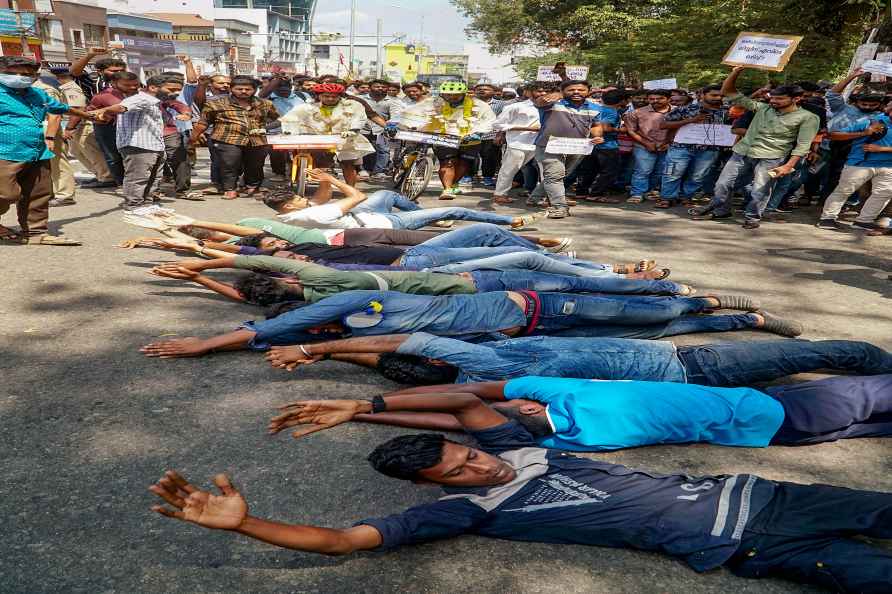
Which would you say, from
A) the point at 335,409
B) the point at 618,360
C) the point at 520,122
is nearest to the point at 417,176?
the point at 520,122

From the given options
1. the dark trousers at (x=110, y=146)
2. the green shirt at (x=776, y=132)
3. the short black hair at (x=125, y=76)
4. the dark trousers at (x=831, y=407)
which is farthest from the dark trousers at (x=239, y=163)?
the dark trousers at (x=831, y=407)

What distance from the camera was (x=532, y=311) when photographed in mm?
3957

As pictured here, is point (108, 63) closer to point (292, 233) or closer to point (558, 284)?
point (292, 233)

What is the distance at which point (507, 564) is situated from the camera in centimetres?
230

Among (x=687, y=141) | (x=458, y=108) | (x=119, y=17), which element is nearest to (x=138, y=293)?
(x=458, y=108)

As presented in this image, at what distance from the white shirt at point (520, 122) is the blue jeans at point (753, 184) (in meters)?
2.67

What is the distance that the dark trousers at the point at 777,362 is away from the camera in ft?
11.0

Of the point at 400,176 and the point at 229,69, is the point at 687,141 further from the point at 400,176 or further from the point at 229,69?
the point at 229,69

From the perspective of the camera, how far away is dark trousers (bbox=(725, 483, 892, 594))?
2.12 m

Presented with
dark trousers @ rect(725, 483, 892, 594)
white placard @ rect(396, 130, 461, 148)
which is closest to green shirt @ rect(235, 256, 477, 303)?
dark trousers @ rect(725, 483, 892, 594)

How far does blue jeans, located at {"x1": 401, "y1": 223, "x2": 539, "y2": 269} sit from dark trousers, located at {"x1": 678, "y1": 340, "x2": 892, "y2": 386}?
197 centimetres

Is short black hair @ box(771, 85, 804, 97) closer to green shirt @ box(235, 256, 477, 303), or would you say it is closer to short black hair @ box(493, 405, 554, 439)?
green shirt @ box(235, 256, 477, 303)

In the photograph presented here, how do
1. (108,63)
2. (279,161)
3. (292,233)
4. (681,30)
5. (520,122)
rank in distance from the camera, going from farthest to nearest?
(681,30) < (279,161) < (520,122) < (108,63) < (292,233)

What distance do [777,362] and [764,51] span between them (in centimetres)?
599
